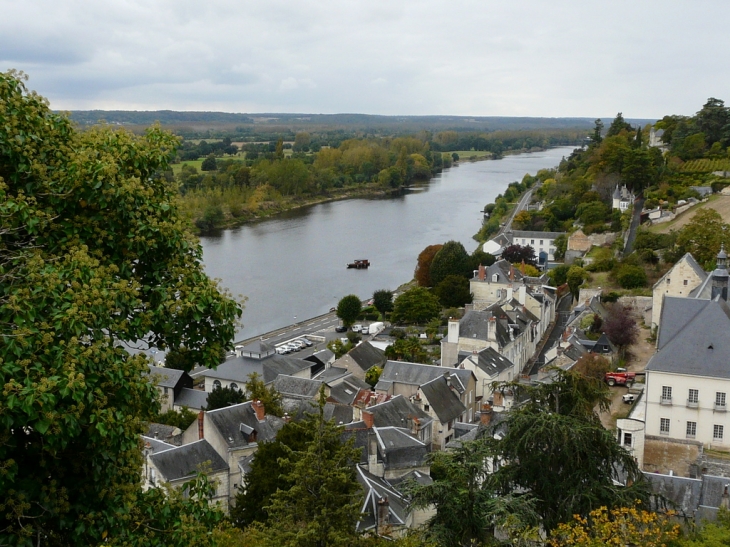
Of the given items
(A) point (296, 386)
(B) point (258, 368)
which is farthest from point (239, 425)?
(B) point (258, 368)

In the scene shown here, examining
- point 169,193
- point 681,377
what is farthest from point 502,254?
point 169,193

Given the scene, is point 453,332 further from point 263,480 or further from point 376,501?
point 263,480

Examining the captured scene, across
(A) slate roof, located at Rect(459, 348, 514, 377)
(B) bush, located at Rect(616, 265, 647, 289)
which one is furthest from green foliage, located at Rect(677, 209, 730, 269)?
(A) slate roof, located at Rect(459, 348, 514, 377)

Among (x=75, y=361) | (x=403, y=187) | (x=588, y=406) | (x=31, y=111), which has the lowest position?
(x=403, y=187)

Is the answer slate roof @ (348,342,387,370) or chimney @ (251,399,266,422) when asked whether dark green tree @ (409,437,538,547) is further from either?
slate roof @ (348,342,387,370)

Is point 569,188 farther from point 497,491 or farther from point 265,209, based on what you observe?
point 497,491

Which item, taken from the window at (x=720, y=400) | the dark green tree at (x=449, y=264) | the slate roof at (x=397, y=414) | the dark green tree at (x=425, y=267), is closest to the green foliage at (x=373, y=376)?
the slate roof at (x=397, y=414)

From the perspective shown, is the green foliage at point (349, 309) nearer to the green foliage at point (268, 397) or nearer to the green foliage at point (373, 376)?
the green foliage at point (373, 376)
